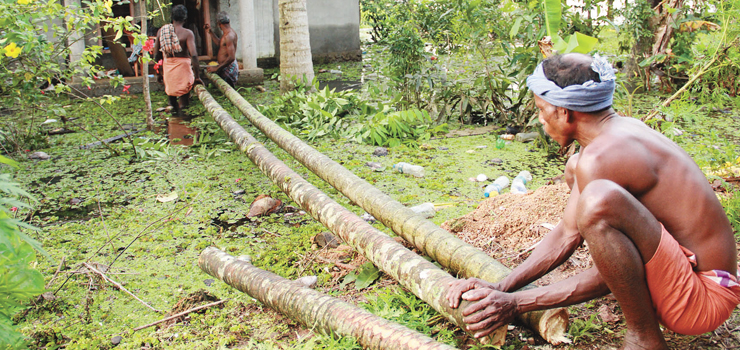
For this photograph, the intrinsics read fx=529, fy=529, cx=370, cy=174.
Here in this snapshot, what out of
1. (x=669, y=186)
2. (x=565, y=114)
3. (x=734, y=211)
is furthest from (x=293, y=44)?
(x=669, y=186)

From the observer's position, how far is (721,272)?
1.76m

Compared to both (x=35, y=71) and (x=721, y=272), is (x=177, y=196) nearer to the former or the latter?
(x=35, y=71)

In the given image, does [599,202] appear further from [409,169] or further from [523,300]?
[409,169]

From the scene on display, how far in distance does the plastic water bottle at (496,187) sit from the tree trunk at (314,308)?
1.91 metres

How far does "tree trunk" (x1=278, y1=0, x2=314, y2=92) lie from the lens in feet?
21.1

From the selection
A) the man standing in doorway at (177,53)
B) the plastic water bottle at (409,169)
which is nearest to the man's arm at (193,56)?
the man standing in doorway at (177,53)

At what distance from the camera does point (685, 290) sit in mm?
1702

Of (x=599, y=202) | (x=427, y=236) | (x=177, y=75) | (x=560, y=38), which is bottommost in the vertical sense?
(x=427, y=236)

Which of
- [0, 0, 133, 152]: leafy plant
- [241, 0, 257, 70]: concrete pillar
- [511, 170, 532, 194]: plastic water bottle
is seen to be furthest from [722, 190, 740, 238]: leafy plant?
[241, 0, 257, 70]: concrete pillar

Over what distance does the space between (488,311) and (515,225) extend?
50.4 inches

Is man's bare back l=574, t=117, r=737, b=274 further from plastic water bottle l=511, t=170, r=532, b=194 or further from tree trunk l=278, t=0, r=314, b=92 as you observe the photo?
tree trunk l=278, t=0, r=314, b=92

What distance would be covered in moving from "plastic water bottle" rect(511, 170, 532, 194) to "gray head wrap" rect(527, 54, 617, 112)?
197cm

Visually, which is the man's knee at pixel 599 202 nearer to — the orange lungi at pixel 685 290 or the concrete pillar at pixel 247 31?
the orange lungi at pixel 685 290

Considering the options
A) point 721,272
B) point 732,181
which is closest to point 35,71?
point 721,272
